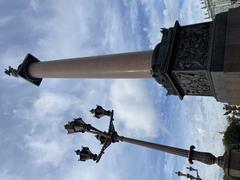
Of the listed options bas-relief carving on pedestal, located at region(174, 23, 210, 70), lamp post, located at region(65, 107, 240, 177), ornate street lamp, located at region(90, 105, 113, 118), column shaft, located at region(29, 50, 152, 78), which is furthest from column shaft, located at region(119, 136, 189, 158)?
bas-relief carving on pedestal, located at region(174, 23, 210, 70)

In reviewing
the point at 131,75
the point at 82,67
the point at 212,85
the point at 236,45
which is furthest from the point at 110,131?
the point at 236,45

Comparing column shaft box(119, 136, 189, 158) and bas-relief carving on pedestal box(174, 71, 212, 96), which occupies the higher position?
bas-relief carving on pedestal box(174, 71, 212, 96)

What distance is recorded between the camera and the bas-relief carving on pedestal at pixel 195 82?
1236cm

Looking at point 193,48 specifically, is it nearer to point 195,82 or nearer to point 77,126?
point 195,82

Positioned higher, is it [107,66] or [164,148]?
[107,66]

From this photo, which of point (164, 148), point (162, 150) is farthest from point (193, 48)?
point (162, 150)

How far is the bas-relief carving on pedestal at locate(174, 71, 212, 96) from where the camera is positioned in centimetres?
1236

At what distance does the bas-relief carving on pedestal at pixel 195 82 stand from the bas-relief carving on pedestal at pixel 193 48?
0.24 m

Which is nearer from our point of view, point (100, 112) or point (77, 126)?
point (77, 126)

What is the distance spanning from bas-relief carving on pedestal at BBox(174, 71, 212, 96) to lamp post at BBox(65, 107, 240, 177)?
7.36 feet

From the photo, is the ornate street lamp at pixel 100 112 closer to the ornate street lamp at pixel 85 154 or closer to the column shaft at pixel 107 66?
the column shaft at pixel 107 66

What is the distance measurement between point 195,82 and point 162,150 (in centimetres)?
272

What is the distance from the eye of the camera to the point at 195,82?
1279 cm

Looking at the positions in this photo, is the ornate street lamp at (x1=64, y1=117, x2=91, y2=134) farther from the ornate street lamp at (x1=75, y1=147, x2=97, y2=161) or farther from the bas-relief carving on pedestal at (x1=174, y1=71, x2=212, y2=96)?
the bas-relief carving on pedestal at (x1=174, y1=71, x2=212, y2=96)
